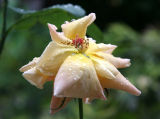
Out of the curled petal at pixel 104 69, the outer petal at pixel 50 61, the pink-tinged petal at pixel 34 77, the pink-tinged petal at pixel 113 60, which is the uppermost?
the outer petal at pixel 50 61

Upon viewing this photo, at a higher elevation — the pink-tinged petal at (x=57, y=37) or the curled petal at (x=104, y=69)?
the pink-tinged petal at (x=57, y=37)

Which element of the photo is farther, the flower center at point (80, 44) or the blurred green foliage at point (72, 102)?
the blurred green foliage at point (72, 102)

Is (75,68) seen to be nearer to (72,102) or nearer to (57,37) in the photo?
(57,37)

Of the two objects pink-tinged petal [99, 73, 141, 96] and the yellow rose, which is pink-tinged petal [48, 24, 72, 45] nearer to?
the yellow rose

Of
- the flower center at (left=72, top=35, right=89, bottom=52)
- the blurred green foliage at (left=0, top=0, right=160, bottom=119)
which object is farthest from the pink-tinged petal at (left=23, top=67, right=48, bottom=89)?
the blurred green foliage at (left=0, top=0, right=160, bottom=119)

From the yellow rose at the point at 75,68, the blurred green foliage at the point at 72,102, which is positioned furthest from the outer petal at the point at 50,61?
the blurred green foliage at the point at 72,102

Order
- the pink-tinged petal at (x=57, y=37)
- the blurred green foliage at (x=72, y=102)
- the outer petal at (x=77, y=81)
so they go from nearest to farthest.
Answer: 1. the outer petal at (x=77, y=81)
2. the pink-tinged petal at (x=57, y=37)
3. the blurred green foliage at (x=72, y=102)

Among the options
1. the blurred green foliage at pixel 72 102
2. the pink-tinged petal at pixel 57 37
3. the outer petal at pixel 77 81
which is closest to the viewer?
the outer petal at pixel 77 81

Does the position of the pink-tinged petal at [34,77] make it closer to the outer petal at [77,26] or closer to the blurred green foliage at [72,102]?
the outer petal at [77,26]

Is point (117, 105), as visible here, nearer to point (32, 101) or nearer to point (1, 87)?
point (32, 101)
